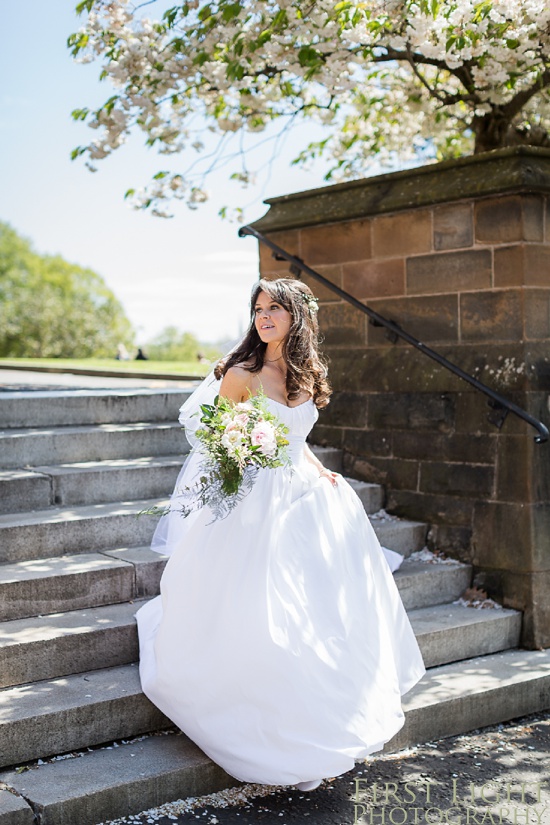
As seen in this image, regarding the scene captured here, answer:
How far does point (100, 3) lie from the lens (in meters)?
7.24

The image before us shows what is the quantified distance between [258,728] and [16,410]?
344 centimetres

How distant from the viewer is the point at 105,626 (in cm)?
458

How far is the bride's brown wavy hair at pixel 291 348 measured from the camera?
4.66m

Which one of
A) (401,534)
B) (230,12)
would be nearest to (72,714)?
(401,534)

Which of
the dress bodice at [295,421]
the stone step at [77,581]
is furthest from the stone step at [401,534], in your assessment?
the dress bodice at [295,421]

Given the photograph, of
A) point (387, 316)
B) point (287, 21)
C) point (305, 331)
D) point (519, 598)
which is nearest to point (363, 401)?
point (387, 316)

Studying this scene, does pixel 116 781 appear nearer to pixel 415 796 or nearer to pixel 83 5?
pixel 415 796

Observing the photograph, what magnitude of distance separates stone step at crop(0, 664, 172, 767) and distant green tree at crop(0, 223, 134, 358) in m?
51.7

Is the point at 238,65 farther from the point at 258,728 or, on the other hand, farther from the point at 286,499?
the point at 258,728

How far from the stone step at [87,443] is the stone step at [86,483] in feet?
0.31

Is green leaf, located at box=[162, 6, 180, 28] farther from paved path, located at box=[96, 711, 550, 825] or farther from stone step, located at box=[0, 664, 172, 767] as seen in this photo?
paved path, located at box=[96, 711, 550, 825]

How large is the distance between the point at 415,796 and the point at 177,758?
1062mm

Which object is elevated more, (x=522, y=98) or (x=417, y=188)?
(x=522, y=98)

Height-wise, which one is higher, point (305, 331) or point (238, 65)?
point (238, 65)
